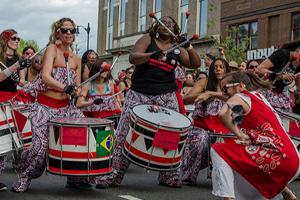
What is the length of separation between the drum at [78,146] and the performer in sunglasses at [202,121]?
1.56 m

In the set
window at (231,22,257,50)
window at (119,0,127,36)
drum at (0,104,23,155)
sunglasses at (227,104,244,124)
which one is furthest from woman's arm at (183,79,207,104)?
window at (119,0,127,36)

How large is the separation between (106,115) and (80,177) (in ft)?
10.4

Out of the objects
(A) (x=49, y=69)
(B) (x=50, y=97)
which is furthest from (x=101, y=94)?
(A) (x=49, y=69)

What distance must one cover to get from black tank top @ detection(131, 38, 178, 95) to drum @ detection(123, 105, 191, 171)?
29 cm

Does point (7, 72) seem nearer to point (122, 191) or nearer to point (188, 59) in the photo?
point (122, 191)

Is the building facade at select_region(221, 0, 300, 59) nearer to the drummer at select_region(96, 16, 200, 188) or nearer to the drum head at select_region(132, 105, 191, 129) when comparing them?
the drummer at select_region(96, 16, 200, 188)

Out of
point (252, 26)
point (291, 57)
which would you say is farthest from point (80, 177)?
point (252, 26)

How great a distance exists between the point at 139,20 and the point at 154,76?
3902cm

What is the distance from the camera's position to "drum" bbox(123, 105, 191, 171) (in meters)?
6.78

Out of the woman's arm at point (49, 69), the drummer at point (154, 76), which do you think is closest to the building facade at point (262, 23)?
the drummer at point (154, 76)

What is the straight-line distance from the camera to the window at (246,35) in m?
30.2

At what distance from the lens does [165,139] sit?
683cm

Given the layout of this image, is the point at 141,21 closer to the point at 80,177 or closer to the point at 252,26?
the point at 252,26

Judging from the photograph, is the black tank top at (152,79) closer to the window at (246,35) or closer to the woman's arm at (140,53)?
the woman's arm at (140,53)
